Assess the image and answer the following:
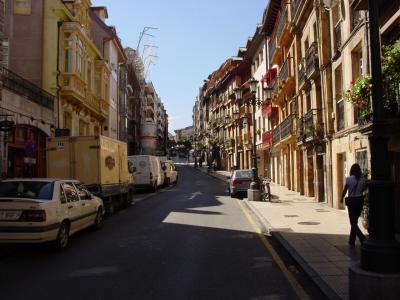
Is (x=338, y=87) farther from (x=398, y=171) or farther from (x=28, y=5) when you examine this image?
(x=28, y=5)

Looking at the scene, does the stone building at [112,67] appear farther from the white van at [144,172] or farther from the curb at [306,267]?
the curb at [306,267]

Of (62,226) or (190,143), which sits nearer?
Result: (62,226)

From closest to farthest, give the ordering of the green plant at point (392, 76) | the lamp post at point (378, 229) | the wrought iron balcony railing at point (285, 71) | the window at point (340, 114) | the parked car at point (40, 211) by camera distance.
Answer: the lamp post at point (378, 229), the parked car at point (40, 211), the green plant at point (392, 76), the window at point (340, 114), the wrought iron balcony railing at point (285, 71)

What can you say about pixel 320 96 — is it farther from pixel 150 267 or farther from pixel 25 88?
pixel 150 267

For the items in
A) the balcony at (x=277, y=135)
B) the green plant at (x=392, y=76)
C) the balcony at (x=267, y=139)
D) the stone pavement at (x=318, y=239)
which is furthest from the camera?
the balcony at (x=267, y=139)

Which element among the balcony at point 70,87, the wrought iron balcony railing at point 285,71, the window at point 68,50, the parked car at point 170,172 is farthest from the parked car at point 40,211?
the parked car at point 170,172

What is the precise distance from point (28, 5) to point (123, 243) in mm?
18121

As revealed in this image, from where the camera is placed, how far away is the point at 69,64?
25984mm

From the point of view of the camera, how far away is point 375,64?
5.85 m

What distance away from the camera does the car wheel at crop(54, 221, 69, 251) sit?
9.86 m

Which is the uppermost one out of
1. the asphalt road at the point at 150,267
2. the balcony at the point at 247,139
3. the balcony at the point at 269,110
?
the balcony at the point at 269,110

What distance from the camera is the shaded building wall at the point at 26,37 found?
2452 centimetres

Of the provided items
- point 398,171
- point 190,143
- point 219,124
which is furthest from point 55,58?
point 190,143

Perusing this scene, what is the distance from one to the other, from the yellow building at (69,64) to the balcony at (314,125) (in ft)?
40.4
